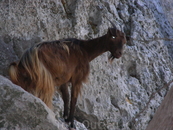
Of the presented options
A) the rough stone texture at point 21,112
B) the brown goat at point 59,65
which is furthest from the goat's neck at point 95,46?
the rough stone texture at point 21,112

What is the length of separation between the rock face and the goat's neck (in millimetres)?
449

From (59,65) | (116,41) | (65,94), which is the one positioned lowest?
(65,94)

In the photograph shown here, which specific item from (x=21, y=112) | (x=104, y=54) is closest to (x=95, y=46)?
(x=104, y=54)

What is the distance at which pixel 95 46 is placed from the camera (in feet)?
13.6

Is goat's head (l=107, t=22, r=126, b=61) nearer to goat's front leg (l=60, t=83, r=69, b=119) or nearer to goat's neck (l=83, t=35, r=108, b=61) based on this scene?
goat's neck (l=83, t=35, r=108, b=61)

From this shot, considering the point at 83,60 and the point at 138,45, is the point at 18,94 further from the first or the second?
the point at 138,45

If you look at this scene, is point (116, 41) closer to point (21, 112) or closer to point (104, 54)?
point (104, 54)

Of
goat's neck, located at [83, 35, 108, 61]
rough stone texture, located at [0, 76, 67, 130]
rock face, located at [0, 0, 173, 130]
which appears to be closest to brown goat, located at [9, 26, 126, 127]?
goat's neck, located at [83, 35, 108, 61]

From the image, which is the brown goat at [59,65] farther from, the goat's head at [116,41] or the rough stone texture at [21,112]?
the rough stone texture at [21,112]

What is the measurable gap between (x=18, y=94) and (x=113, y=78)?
8.99 feet

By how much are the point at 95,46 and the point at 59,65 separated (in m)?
0.63

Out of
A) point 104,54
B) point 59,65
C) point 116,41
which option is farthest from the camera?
point 104,54

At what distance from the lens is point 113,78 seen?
16.4 feet

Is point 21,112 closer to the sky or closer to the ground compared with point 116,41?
closer to the ground
